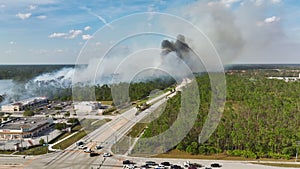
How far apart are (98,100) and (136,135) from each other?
8889 millimetres

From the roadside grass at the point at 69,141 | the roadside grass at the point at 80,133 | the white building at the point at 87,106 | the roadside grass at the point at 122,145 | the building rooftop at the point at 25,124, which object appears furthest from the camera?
the white building at the point at 87,106

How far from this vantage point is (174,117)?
363 inches

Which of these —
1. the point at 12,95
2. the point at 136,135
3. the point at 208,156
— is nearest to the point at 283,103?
the point at 208,156

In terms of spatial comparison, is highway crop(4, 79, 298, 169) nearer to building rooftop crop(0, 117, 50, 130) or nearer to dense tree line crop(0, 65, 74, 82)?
building rooftop crop(0, 117, 50, 130)

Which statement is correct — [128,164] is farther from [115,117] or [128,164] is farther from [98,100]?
[98,100]

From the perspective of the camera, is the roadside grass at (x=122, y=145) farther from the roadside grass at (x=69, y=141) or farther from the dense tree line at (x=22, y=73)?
the dense tree line at (x=22, y=73)

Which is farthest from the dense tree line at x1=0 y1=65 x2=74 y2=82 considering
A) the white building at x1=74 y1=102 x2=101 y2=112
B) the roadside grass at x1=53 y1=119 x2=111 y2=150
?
the roadside grass at x1=53 y1=119 x2=111 y2=150

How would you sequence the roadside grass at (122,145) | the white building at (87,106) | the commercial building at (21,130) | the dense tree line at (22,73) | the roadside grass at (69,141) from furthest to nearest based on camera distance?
the dense tree line at (22,73), the white building at (87,106), the commercial building at (21,130), the roadside grass at (69,141), the roadside grass at (122,145)

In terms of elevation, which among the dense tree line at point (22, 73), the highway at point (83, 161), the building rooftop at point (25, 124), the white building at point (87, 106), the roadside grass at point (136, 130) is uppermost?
the dense tree line at point (22, 73)

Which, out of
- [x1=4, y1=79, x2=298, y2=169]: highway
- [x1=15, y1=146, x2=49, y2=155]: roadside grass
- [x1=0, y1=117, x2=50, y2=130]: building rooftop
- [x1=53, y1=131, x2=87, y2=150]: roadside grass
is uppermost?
[x1=0, y1=117, x2=50, y2=130]: building rooftop

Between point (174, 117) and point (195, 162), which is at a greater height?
point (174, 117)

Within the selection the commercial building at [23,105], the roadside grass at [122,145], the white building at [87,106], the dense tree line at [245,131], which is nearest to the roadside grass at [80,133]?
the white building at [87,106]

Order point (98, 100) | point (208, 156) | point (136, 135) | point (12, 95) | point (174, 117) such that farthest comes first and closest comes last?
point (12, 95)
point (98, 100)
point (136, 135)
point (174, 117)
point (208, 156)

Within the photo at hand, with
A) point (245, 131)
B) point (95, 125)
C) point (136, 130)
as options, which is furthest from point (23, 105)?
point (245, 131)
